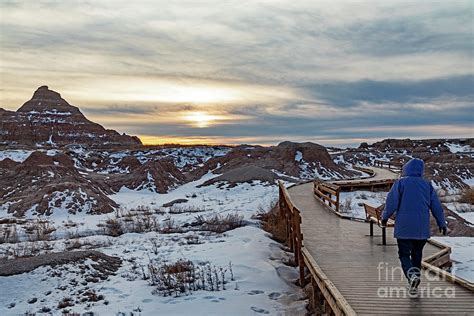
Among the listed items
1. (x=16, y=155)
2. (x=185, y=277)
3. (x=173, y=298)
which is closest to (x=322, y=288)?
(x=173, y=298)

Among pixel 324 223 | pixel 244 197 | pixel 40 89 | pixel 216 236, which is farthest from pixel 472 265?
pixel 40 89

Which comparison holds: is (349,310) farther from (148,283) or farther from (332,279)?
(148,283)

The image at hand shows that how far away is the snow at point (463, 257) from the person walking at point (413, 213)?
3706 mm

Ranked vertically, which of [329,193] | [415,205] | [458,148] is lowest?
[329,193]

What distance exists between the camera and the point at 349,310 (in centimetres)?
530

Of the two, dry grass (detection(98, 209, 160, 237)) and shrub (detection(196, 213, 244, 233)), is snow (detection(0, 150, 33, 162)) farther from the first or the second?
shrub (detection(196, 213, 244, 233))

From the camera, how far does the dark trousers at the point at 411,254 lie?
19.8ft

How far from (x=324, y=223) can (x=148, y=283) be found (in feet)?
19.0

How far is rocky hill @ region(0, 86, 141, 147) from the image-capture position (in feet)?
410

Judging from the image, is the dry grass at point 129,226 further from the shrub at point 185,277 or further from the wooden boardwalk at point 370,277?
the wooden boardwalk at point 370,277

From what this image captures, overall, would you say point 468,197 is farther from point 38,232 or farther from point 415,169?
point 38,232

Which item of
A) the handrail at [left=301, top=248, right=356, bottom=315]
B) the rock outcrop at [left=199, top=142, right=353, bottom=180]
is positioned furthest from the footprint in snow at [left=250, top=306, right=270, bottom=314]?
the rock outcrop at [left=199, top=142, right=353, bottom=180]

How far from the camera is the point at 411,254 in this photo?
6.16 meters

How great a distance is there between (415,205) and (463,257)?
599 cm
